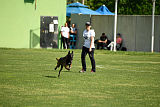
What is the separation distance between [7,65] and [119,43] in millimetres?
19515

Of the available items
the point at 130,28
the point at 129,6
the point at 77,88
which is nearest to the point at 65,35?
the point at 130,28

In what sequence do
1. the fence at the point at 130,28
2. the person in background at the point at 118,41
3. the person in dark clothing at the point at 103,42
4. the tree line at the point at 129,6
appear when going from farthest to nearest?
1. the tree line at the point at 129,6
2. the person in background at the point at 118,41
3. the person in dark clothing at the point at 103,42
4. the fence at the point at 130,28

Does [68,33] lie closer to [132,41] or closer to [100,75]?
[132,41]

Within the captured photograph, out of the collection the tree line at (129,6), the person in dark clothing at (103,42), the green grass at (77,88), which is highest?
the tree line at (129,6)

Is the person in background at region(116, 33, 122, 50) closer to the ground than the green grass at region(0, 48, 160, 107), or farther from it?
farther from it

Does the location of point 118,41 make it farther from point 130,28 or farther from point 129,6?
point 129,6

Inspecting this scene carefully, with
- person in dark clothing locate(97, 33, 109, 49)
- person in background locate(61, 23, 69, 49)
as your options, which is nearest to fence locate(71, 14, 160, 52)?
person in dark clothing locate(97, 33, 109, 49)

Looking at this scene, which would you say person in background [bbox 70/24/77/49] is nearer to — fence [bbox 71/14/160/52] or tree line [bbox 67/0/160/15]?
fence [bbox 71/14/160/52]

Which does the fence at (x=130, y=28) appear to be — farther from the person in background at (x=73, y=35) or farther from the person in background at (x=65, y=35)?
the person in background at (x=65, y=35)

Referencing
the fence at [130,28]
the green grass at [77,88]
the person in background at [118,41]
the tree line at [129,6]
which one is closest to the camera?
the green grass at [77,88]

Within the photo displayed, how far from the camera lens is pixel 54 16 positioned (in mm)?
40781

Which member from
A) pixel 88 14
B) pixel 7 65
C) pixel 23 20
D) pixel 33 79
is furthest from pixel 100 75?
pixel 88 14

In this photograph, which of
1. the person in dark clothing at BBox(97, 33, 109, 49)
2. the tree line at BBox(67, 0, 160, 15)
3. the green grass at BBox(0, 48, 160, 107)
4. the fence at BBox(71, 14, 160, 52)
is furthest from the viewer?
the tree line at BBox(67, 0, 160, 15)

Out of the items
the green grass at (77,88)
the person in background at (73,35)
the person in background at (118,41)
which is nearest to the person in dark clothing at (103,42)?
the person in background at (118,41)
